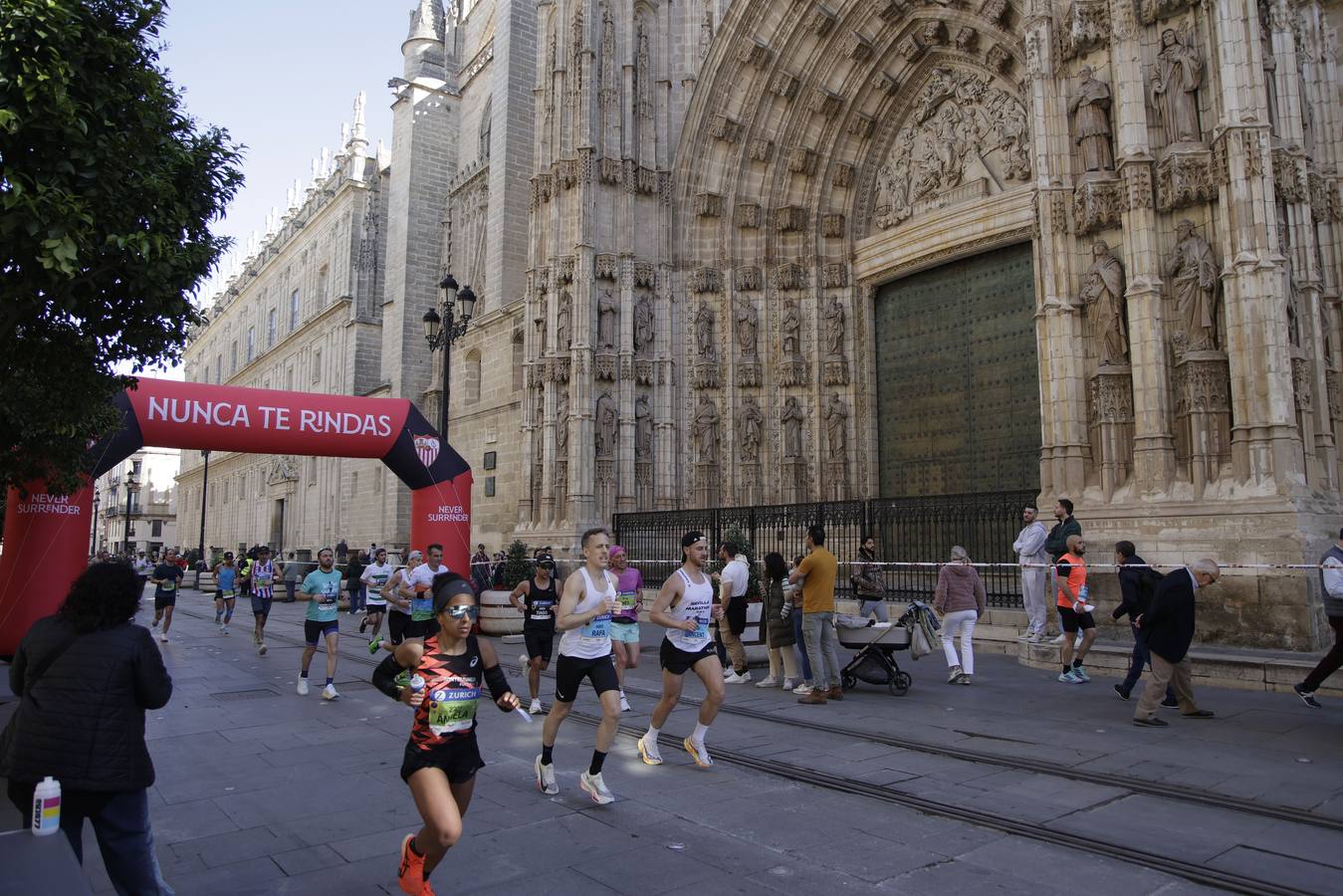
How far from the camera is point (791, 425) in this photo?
1998 centimetres

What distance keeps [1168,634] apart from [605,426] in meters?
14.2

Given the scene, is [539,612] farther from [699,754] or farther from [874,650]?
[874,650]

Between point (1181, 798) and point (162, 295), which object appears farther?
point (162, 295)

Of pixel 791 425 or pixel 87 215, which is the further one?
pixel 791 425

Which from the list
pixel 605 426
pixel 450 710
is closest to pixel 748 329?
pixel 605 426

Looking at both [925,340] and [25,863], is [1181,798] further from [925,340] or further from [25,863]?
[925,340]

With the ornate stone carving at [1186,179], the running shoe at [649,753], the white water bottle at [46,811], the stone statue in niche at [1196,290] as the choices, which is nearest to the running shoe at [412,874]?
the white water bottle at [46,811]

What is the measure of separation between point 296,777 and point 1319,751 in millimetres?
7328

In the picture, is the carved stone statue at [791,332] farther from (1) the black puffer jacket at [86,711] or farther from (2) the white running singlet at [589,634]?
(1) the black puffer jacket at [86,711]

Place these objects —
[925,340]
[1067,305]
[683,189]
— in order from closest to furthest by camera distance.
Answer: [1067,305], [925,340], [683,189]

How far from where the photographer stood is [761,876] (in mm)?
4227

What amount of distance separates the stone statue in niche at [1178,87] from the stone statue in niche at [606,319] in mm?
11977

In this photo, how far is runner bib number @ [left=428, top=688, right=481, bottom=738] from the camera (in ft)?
12.5

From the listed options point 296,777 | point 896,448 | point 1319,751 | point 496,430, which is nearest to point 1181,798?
point 1319,751
